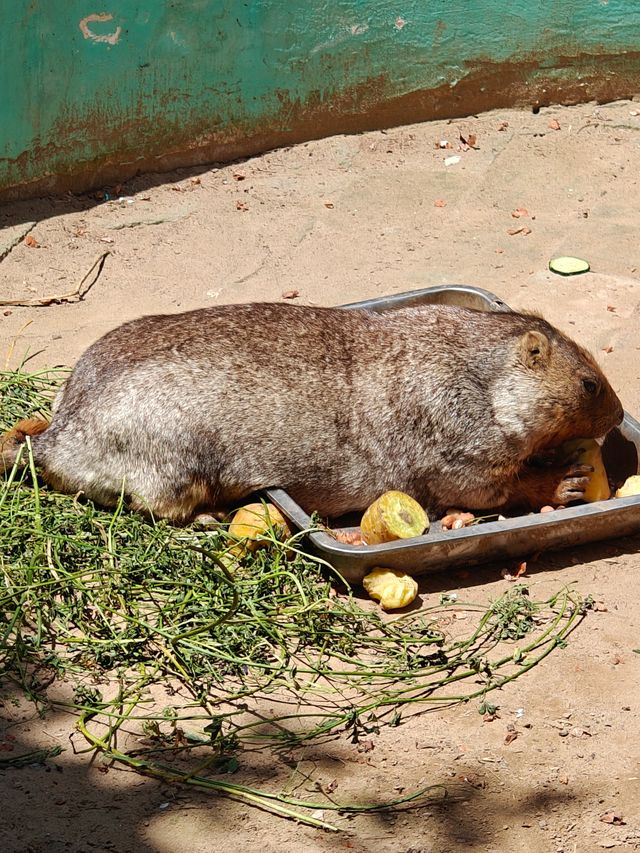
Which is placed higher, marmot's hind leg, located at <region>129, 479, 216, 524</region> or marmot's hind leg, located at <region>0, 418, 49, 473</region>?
marmot's hind leg, located at <region>0, 418, 49, 473</region>

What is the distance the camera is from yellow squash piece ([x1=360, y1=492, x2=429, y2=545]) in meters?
5.20

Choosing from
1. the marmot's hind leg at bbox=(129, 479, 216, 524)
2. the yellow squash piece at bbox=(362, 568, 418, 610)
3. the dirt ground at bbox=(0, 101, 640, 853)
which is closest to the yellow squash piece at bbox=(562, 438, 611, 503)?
the dirt ground at bbox=(0, 101, 640, 853)

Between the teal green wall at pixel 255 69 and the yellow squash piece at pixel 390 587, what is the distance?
190 inches

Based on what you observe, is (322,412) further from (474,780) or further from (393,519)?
(474,780)

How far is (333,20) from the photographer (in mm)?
9094

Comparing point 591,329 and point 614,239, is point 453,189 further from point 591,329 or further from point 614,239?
point 591,329

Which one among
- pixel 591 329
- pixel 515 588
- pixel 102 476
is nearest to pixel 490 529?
pixel 515 588

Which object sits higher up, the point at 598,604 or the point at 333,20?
the point at 333,20

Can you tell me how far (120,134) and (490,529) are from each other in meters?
5.04

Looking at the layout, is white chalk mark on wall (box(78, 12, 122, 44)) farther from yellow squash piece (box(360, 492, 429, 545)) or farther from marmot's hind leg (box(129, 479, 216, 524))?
yellow squash piece (box(360, 492, 429, 545))

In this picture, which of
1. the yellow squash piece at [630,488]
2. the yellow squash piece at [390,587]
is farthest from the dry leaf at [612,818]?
the yellow squash piece at [630,488]

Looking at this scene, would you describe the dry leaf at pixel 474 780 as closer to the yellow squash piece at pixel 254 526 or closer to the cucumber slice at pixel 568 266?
the yellow squash piece at pixel 254 526

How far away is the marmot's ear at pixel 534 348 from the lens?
562 centimetres

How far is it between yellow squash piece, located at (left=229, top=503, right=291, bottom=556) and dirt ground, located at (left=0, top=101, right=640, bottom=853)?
74cm
